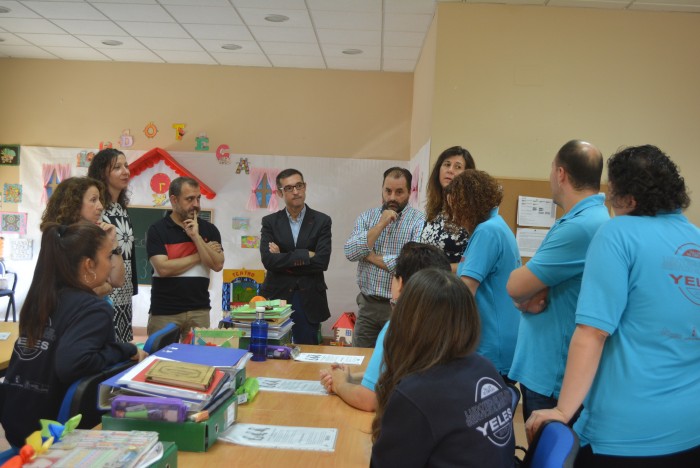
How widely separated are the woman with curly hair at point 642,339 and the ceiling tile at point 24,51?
599 centimetres

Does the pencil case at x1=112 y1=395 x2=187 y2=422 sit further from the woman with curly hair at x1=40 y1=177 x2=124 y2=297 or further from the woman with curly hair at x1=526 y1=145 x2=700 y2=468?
the woman with curly hair at x1=40 y1=177 x2=124 y2=297

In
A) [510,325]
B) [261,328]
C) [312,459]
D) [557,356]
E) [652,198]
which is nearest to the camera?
[312,459]

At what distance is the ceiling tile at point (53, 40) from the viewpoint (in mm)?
5223

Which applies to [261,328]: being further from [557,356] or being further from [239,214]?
[239,214]

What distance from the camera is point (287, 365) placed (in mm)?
2354

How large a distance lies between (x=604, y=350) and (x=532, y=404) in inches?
17.0

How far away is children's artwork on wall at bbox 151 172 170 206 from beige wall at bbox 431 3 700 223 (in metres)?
3.28

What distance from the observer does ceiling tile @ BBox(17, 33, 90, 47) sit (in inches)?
206

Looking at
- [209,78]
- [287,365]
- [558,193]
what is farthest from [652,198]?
[209,78]

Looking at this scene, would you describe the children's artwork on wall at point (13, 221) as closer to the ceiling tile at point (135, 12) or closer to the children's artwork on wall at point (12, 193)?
the children's artwork on wall at point (12, 193)

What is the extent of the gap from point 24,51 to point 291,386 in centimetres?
548

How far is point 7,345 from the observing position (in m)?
2.52

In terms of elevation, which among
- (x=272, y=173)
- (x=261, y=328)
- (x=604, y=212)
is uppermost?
(x=272, y=173)

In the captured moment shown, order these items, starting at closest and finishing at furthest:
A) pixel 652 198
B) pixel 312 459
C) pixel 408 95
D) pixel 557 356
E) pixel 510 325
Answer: pixel 312 459
pixel 652 198
pixel 557 356
pixel 510 325
pixel 408 95
